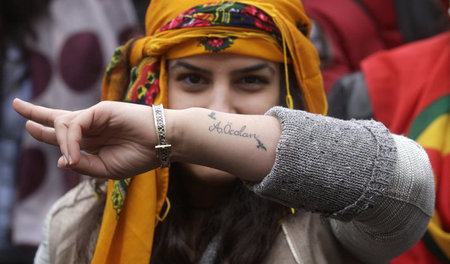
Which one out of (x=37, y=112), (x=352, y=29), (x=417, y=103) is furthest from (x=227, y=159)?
(x=352, y=29)

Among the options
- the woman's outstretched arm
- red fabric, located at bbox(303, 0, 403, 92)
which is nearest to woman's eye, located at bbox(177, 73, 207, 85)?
the woman's outstretched arm

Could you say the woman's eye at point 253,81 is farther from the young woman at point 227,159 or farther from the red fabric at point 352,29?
the red fabric at point 352,29

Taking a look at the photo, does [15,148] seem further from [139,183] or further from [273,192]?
[273,192]

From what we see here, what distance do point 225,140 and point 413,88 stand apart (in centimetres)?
113

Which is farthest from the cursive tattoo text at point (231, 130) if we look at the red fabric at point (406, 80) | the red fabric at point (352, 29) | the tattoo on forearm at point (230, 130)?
the red fabric at point (352, 29)

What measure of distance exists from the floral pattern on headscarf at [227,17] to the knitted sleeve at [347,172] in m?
0.38

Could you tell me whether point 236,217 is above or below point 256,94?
below

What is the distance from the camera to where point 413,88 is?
2002mm

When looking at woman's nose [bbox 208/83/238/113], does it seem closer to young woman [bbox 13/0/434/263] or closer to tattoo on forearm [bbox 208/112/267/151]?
young woman [bbox 13/0/434/263]

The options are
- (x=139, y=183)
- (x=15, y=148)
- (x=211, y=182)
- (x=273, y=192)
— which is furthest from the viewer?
(x=15, y=148)

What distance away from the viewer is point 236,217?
59.9 inches

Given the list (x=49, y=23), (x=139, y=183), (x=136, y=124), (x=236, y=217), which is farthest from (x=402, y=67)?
(x=49, y=23)

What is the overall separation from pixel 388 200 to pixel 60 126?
2.18 feet

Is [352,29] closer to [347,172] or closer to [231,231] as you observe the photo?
[231,231]
